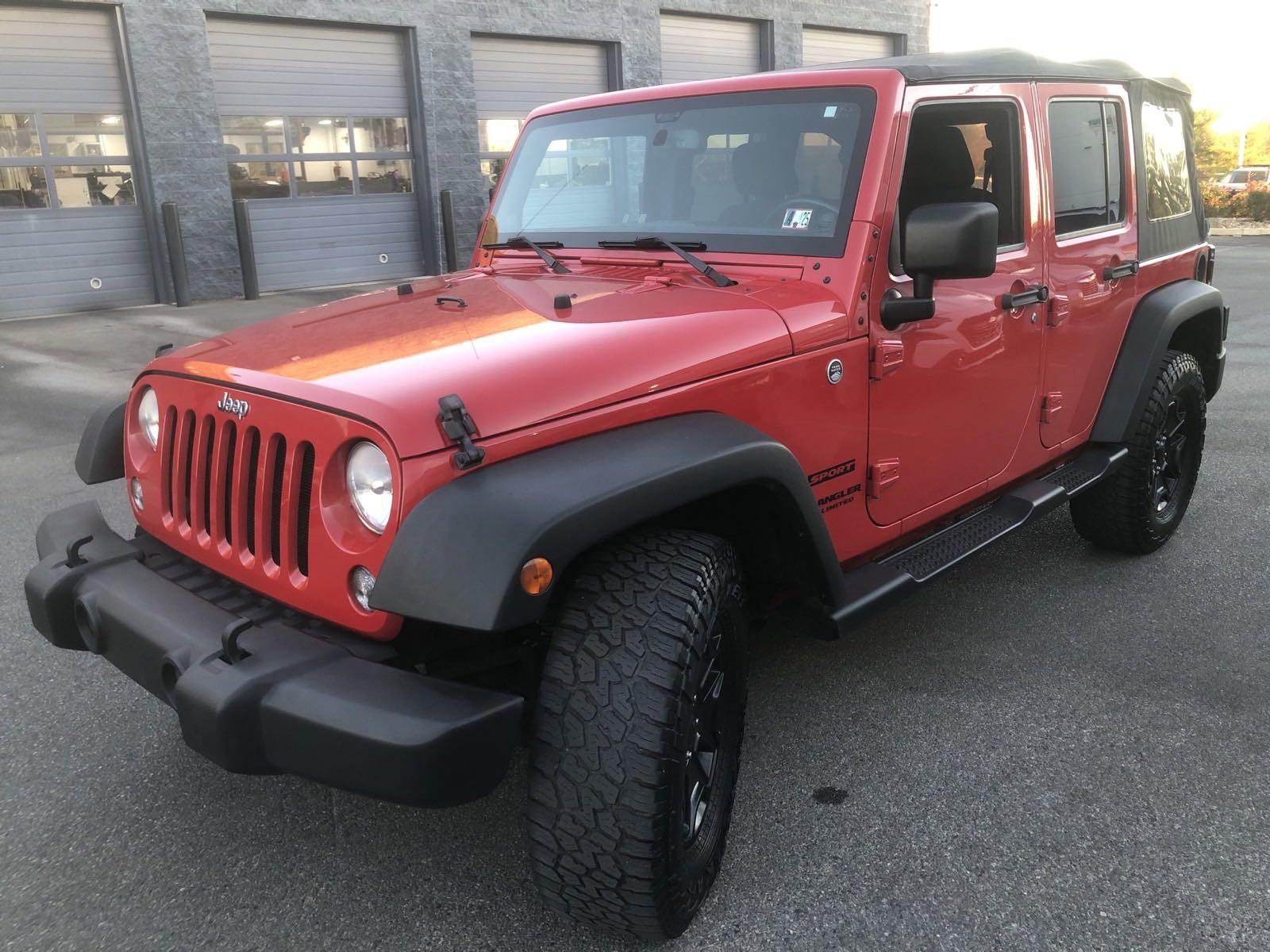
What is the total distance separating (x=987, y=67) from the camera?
126 inches

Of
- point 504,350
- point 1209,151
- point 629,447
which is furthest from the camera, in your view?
point 1209,151

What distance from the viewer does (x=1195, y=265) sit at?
4.51 m

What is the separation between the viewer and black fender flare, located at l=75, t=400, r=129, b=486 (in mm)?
2865

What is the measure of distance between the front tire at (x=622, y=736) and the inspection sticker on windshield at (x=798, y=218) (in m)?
1.09

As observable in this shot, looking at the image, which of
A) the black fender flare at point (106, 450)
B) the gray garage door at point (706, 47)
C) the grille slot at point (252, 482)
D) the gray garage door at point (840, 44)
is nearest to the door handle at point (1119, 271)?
the grille slot at point (252, 482)

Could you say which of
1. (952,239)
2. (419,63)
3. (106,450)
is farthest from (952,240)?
(419,63)

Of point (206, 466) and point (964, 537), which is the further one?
A: point (964, 537)

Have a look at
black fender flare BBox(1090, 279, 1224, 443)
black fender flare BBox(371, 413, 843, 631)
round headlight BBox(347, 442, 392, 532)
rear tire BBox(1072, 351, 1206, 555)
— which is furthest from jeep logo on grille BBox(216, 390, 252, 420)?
black fender flare BBox(1090, 279, 1224, 443)

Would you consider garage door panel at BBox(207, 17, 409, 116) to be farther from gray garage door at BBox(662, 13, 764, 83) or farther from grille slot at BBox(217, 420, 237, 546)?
grille slot at BBox(217, 420, 237, 546)

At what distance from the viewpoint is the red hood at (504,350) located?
2.07m

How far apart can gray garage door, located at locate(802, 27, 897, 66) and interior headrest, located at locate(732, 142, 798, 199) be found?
53.2 ft

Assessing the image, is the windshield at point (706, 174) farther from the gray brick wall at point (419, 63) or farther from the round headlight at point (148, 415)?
the gray brick wall at point (419, 63)

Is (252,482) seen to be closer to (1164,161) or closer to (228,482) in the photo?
(228,482)

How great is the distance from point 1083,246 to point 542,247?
6.06 feet
